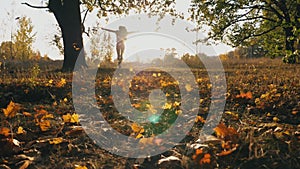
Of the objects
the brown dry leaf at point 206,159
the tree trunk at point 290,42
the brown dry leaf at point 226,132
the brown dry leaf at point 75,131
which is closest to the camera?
the brown dry leaf at point 206,159

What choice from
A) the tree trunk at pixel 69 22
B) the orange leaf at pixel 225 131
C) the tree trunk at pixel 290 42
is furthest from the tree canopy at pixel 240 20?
the orange leaf at pixel 225 131

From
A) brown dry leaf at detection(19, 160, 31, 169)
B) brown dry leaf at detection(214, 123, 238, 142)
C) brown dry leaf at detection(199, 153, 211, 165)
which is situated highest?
brown dry leaf at detection(214, 123, 238, 142)

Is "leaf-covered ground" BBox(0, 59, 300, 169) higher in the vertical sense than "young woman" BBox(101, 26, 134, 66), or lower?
lower

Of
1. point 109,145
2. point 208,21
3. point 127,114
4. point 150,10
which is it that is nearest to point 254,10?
point 208,21

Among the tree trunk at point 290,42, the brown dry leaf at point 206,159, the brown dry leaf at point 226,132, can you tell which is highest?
Answer: the tree trunk at point 290,42

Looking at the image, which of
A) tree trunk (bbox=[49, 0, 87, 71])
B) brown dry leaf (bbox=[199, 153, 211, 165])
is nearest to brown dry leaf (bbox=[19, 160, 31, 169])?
brown dry leaf (bbox=[199, 153, 211, 165])

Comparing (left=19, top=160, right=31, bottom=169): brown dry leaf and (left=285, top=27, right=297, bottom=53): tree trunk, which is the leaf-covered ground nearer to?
(left=19, top=160, right=31, bottom=169): brown dry leaf

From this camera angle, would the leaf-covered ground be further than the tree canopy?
No

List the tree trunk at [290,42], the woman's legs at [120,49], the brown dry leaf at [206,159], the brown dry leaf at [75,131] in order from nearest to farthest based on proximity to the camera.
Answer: the brown dry leaf at [206,159] < the brown dry leaf at [75,131] < the tree trunk at [290,42] < the woman's legs at [120,49]

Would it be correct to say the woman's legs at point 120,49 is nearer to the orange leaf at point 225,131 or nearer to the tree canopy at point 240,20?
the tree canopy at point 240,20

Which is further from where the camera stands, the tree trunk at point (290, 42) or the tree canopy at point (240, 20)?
the tree canopy at point (240, 20)

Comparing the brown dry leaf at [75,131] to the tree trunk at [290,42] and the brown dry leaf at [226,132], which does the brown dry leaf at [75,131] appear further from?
the tree trunk at [290,42]

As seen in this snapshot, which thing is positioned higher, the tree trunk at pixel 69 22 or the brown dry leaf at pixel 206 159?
the tree trunk at pixel 69 22

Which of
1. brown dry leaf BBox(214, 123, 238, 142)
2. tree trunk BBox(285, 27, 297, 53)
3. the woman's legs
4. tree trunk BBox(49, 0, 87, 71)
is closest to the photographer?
brown dry leaf BBox(214, 123, 238, 142)
